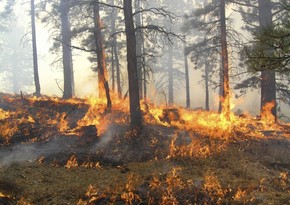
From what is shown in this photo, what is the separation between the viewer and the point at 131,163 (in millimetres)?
11766

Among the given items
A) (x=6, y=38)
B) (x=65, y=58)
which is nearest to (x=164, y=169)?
(x=65, y=58)

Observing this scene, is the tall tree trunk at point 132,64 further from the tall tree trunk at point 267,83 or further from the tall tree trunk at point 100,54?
the tall tree trunk at point 267,83

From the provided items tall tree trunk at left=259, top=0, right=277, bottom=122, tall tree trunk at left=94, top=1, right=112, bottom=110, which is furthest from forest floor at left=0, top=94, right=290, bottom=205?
tall tree trunk at left=259, top=0, right=277, bottom=122

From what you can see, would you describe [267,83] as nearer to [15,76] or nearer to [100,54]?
[100,54]

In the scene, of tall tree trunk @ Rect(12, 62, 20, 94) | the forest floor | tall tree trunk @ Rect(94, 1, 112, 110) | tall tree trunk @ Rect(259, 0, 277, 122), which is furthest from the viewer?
tall tree trunk @ Rect(12, 62, 20, 94)

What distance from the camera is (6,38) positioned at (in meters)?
51.9

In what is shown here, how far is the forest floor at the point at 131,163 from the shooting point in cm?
887

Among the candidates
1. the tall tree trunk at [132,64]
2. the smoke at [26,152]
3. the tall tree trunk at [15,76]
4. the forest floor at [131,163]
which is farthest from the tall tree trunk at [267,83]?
the tall tree trunk at [15,76]

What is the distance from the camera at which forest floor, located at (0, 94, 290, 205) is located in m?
8.87

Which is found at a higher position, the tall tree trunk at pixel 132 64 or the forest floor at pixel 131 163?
the tall tree trunk at pixel 132 64

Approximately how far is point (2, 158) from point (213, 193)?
24.4ft

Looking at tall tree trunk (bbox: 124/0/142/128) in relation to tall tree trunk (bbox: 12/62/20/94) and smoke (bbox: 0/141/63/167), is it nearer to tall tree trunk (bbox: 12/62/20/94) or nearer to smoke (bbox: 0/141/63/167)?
smoke (bbox: 0/141/63/167)

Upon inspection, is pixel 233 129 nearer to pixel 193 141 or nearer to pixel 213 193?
pixel 193 141

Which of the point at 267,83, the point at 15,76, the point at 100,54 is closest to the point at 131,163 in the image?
the point at 100,54
